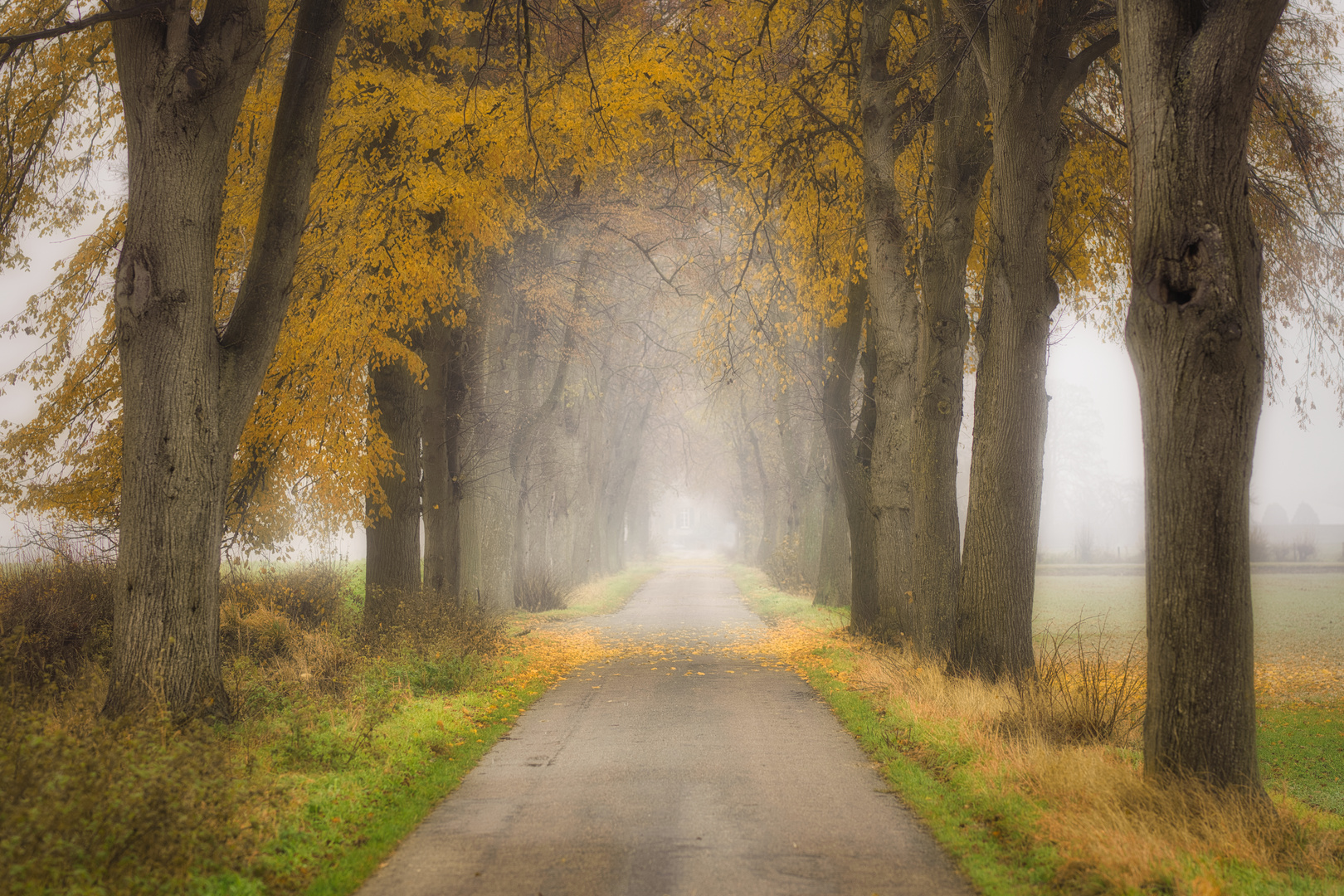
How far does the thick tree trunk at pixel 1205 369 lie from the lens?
16.9 ft

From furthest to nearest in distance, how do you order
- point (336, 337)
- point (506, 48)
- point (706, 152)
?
point (706, 152) < point (506, 48) < point (336, 337)

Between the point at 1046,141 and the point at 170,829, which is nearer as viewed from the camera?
the point at 170,829

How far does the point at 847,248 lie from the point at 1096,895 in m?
11.2

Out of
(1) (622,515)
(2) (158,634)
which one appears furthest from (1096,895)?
(1) (622,515)

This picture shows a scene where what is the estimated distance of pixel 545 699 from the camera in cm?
1046

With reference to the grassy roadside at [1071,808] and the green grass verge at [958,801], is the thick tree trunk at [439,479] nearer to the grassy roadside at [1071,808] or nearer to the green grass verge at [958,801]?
the grassy roadside at [1071,808]

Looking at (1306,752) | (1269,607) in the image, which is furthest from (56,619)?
(1269,607)

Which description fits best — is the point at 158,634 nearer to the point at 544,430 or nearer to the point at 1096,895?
the point at 1096,895

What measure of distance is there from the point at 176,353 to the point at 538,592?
17.4 meters

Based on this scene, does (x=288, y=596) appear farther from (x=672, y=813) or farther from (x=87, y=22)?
(x=672, y=813)

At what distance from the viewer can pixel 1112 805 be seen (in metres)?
5.20

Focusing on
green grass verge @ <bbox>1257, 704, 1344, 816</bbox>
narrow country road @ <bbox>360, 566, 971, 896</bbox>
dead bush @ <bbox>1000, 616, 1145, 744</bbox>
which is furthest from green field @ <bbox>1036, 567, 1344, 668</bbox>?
narrow country road @ <bbox>360, 566, 971, 896</bbox>

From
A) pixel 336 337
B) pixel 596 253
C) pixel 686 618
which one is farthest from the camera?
pixel 686 618

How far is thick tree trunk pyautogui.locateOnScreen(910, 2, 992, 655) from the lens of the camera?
1042 centimetres
